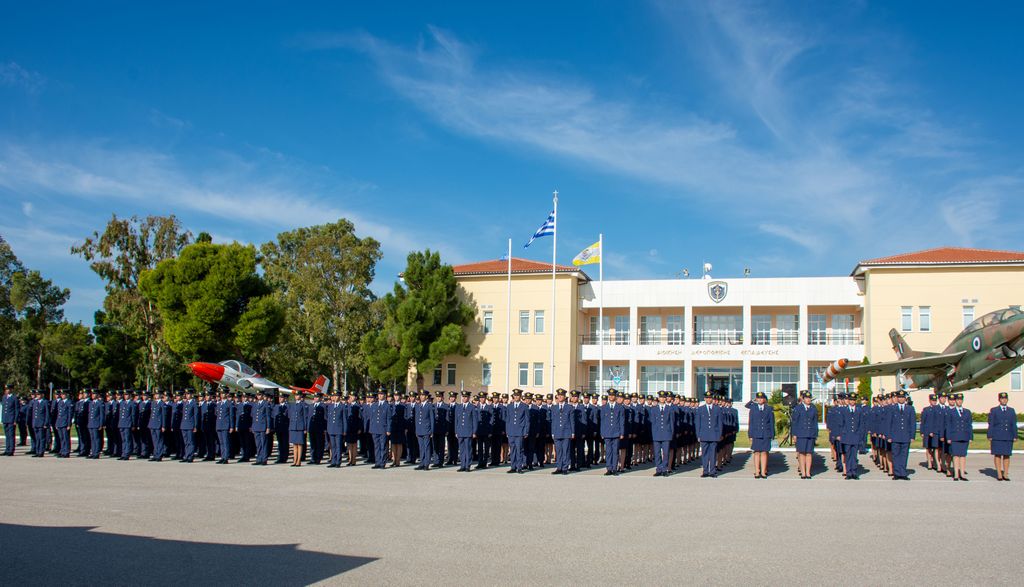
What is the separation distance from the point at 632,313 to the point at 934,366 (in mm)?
18847

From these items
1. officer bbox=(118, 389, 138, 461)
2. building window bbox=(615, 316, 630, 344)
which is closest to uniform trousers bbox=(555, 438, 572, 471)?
officer bbox=(118, 389, 138, 461)

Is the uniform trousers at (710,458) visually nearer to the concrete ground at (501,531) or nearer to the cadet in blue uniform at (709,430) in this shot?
the cadet in blue uniform at (709,430)

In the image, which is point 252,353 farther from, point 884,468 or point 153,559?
point 153,559

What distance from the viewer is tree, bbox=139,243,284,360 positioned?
4034cm

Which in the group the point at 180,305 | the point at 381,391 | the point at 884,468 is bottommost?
the point at 884,468

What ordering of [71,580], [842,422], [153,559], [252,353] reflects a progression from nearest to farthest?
[71,580] → [153,559] → [842,422] → [252,353]

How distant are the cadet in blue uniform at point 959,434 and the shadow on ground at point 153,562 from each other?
42.5ft

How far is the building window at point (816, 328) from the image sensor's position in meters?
44.6

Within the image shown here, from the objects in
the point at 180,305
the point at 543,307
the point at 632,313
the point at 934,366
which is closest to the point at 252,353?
the point at 180,305

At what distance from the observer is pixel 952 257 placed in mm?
41688

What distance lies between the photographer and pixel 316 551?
7863 millimetres

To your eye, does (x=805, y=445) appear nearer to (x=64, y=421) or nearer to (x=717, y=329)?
(x=64, y=421)

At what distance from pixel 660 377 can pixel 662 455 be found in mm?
31187

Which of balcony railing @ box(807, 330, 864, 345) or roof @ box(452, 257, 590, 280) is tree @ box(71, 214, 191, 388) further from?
balcony railing @ box(807, 330, 864, 345)
